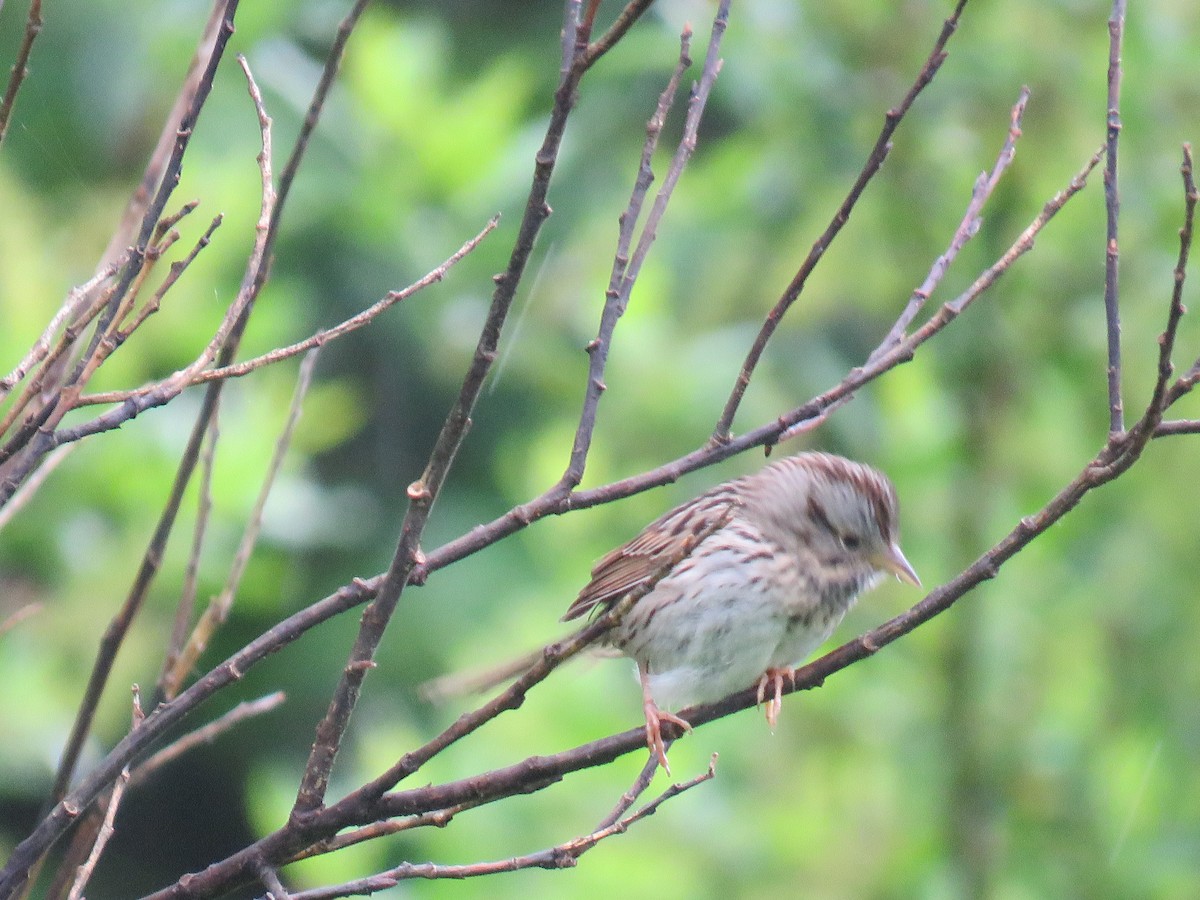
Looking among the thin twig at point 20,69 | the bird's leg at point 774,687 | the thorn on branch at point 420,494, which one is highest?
the thin twig at point 20,69

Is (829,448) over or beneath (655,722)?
over

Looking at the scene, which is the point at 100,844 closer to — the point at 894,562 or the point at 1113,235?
the point at 1113,235

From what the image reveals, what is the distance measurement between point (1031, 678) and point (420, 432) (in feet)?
17.5

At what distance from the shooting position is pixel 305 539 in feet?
21.1

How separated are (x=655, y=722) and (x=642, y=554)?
0.71 metres

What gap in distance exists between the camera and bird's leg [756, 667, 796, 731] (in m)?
2.24

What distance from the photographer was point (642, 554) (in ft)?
8.92

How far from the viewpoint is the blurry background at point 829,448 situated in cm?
375

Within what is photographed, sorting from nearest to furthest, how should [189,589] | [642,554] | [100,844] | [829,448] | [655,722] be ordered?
[100,844] < [189,589] < [655,722] < [642,554] < [829,448]

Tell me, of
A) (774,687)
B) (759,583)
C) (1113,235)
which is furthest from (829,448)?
(1113,235)

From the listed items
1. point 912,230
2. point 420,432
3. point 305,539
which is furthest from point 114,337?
point 420,432

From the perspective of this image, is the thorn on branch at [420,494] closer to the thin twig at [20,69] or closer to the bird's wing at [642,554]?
the thin twig at [20,69]

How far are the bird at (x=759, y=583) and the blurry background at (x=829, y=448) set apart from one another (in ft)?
3.20

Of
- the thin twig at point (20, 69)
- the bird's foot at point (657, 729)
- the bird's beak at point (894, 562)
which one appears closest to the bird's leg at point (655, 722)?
the bird's foot at point (657, 729)
